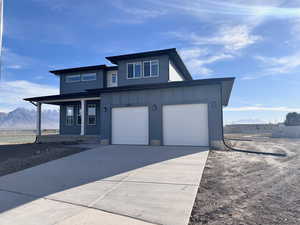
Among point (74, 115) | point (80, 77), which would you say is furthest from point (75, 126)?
point (80, 77)

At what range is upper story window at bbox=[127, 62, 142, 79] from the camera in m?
14.5

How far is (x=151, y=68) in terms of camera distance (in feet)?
46.6

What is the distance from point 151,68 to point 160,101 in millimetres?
3676

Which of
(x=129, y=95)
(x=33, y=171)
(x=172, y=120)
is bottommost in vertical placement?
(x=33, y=171)

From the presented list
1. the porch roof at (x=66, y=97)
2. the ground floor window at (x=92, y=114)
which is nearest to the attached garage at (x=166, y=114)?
the porch roof at (x=66, y=97)

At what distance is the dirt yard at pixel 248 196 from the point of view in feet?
10.1

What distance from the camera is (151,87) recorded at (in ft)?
38.7

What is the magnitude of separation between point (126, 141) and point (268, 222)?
1005cm

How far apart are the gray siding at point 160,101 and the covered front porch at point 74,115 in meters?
2.55

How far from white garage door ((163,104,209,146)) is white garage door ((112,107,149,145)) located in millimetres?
1348

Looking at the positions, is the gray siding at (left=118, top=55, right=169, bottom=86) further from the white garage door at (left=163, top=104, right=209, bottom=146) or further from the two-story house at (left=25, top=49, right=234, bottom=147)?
the white garage door at (left=163, top=104, right=209, bottom=146)

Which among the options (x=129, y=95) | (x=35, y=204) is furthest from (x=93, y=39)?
(x=35, y=204)

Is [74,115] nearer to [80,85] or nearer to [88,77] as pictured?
[80,85]

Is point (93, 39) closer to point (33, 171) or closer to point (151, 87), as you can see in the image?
point (151, 87)
